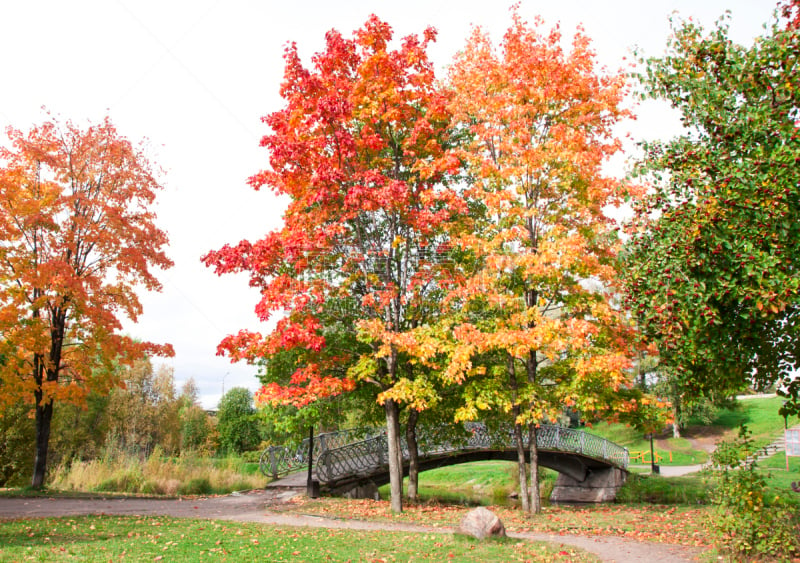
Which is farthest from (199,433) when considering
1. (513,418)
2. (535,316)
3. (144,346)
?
(535,316)

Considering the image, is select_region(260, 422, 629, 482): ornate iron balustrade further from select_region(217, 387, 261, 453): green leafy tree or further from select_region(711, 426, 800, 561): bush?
select_region(217, 387, 261, 453): green leafy tree

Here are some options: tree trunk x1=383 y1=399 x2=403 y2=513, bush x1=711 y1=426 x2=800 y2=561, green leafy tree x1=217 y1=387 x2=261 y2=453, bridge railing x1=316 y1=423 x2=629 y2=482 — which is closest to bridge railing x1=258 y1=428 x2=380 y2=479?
bridge railing x1=316 y1=423 x2=629 y2=482

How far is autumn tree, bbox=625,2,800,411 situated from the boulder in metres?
3.84

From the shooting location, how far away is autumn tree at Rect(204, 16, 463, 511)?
1309cm

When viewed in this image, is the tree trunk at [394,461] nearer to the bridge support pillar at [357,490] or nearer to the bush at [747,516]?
the bridge support pillar at [357,490]

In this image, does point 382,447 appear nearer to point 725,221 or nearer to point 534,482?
point 534,482

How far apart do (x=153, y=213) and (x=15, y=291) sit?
4937 mm

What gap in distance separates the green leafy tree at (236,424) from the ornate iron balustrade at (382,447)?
639 inches

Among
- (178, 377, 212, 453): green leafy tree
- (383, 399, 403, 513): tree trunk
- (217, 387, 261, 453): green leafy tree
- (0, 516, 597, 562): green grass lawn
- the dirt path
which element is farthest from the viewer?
(217, 387, 261, 453): green leafy tree

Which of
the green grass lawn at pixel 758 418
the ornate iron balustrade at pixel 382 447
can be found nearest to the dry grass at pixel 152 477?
the ornate iron balustrade at pixel 382 447

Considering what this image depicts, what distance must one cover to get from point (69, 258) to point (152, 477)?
7.54 m

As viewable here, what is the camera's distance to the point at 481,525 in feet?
29.4

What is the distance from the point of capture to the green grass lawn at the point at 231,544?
24.2ft

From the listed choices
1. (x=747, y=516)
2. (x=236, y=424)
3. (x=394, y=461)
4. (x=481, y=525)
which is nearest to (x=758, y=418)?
(x=236, y=424)
